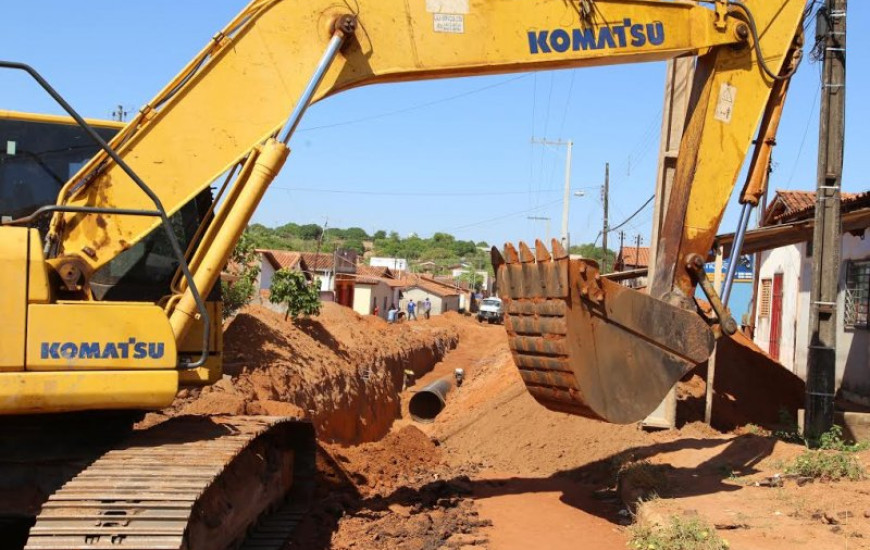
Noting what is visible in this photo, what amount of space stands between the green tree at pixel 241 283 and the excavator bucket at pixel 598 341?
363 inches

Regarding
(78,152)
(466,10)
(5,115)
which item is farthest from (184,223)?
(466,10)

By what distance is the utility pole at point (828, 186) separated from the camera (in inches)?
429

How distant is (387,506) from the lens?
9.04m

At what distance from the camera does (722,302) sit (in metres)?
Result: 8.10

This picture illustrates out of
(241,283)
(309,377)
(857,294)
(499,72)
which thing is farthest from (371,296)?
(499,72)

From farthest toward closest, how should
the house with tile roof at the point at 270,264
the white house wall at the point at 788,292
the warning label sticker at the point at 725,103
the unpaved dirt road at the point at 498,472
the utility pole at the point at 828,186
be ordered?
the house with tile roof at the point at 270,264 → the white house wall at the point at 788,292 → the utility pole at the point at 828,186 → the warning label sticker at the point at 725,103 → the unpaved dirt road at the point at 498,472

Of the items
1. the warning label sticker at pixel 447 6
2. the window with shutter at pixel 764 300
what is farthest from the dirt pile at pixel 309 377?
the window with shutter at pixel 764 300

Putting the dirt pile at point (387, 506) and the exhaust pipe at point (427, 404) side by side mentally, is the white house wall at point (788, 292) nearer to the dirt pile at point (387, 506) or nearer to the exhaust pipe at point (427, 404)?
the exhaust pipe at point (427, 404)

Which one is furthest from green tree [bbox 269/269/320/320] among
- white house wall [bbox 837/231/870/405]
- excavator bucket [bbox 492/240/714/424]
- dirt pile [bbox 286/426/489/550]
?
excavator bucket [bbox 492/240/714/424]

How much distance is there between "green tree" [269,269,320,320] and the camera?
18500mm

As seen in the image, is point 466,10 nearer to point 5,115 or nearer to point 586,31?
point 586,31

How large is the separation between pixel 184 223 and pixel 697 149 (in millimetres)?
4704

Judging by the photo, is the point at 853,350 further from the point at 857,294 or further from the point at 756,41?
the point at 756,41

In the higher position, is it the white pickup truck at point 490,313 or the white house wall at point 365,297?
the white house wall at point 365,297
